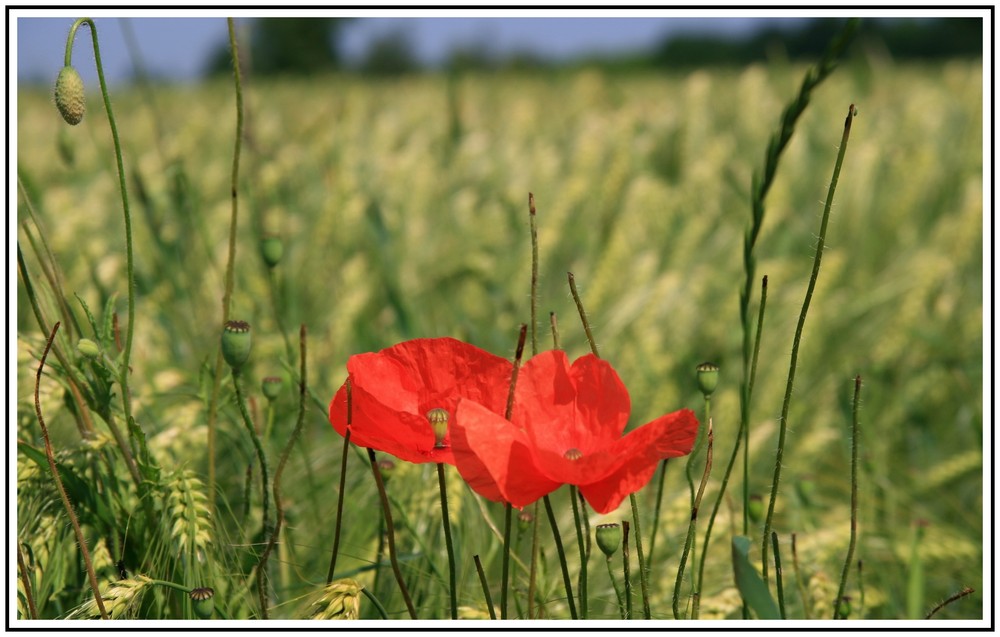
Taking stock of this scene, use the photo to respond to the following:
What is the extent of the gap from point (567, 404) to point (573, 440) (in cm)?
2

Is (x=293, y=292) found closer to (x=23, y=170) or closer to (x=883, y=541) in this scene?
(x=23, y=170)

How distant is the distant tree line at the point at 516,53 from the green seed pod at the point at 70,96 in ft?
4.07

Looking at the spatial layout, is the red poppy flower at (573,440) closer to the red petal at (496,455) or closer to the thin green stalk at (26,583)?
the red petal at (496,455)

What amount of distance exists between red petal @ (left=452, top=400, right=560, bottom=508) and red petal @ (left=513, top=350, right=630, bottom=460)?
0.14 ft

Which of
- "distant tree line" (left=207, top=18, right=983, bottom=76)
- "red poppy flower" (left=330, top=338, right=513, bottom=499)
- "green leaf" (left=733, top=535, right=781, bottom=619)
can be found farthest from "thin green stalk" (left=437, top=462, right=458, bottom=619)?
"distant tree line" (left=207, top=18, right=983, bottom=76)

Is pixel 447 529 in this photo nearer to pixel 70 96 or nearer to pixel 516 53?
pixel 70 96

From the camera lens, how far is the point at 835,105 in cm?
236

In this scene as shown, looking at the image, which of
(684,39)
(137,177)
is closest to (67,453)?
(137,177)

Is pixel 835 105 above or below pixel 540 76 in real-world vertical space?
below

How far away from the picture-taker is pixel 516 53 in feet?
11.3

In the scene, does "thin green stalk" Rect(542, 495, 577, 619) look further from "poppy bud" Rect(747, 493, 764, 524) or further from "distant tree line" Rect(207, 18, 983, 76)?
"distant tree line" Rect(207, 18, 983, 76)

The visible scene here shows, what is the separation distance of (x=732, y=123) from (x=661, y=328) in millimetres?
1236

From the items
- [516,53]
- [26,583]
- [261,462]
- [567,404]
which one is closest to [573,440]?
[567,404]

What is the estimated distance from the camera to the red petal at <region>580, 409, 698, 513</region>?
1.38 feet
